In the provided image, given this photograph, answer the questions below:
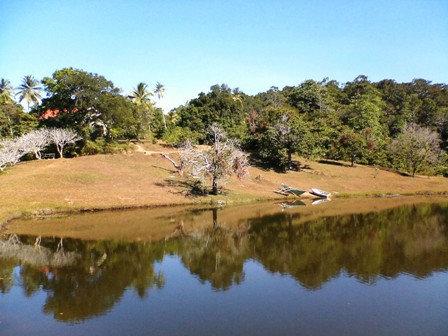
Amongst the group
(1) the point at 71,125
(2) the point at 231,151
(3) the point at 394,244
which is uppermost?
(1) the point at 71,125

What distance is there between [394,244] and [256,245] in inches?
536

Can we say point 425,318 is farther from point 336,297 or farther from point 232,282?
point 232,282

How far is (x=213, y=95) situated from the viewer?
111 m

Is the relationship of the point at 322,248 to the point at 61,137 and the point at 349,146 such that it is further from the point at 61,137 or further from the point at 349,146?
the point at 349,146

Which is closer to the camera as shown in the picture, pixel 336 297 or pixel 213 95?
pixel 336 297

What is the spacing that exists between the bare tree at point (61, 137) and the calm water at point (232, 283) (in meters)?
35.9

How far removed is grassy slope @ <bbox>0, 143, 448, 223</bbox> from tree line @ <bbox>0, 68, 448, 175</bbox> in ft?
21.0

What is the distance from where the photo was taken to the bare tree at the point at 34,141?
71900 mm

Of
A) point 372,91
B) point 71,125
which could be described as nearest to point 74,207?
point 71,125

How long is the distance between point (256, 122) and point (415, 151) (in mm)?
35672

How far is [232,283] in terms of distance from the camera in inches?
1198

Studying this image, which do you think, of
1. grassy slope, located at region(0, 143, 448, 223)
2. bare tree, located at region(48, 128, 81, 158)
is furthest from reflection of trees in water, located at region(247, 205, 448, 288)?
bare tree, located at region(48, 128, 81, 158)

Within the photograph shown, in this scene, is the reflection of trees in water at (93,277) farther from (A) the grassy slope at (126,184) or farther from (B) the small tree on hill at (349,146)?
(B) the small tree on hill at (349,146)

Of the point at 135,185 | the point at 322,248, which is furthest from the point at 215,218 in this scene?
the point at 135,185
